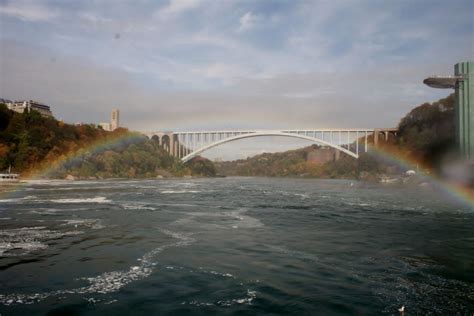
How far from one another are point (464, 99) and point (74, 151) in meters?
63.4

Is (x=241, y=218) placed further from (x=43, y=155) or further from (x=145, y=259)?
(x=43, y=155)

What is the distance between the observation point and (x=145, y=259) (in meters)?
8.65

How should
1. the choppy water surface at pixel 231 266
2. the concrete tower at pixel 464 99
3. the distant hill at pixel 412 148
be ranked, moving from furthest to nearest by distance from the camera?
the distant hill at pixel 412 148 < the concrete tower at pixel 464 99 < the choppy water surface at pixel 231 266

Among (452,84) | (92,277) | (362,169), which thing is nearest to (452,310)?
(92,277)

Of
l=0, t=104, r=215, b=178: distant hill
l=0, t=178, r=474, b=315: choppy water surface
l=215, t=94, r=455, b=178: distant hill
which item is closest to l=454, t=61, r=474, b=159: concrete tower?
l=215, t=94, r=455, b=178: distant hill

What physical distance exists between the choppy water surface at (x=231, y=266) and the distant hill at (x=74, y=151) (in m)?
52.5

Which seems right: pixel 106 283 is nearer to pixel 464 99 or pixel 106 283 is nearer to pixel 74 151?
pixel 464 99

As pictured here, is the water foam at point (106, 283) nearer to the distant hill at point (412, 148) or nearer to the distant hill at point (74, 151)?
the distant hill at point (412, 148)

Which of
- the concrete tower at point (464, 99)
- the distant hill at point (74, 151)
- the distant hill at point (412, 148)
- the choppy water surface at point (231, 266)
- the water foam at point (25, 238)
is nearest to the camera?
the choppy water surface at point (231, 266)

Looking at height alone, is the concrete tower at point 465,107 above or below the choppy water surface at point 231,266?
above

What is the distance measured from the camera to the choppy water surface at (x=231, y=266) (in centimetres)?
580

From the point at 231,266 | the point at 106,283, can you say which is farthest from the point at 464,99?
the point at 106,283

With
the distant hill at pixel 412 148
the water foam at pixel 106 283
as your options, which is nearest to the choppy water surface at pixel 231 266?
the water foam at pixel 106 283

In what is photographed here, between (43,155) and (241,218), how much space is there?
194 ft
